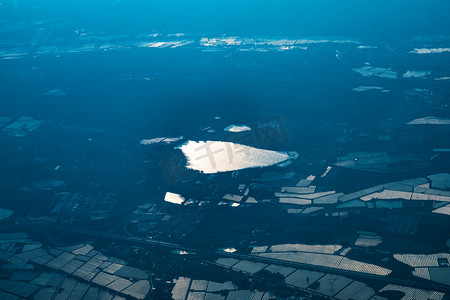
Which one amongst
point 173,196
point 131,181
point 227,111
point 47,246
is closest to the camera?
point 47,246

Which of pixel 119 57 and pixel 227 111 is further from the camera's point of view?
pixel 119 57

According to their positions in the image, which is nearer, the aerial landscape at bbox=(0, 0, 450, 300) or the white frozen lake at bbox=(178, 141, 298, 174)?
the aerial landscape at bbox=(0, 0, 450, 300)

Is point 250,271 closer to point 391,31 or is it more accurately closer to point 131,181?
point 131,181

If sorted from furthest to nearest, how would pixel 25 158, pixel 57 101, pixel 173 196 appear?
1. pixel 57 101
2. pixel 25 158
3. pixel 173 196

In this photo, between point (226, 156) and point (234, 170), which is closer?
point (234, 170)

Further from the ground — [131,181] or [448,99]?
[448,99]

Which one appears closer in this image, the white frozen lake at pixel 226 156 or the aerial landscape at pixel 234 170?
the aerial landscape at pixel 234 170

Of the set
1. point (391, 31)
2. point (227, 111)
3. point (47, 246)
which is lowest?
point (47, 246)

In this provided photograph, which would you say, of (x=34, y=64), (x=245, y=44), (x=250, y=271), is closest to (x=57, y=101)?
(x=34, y=64)
